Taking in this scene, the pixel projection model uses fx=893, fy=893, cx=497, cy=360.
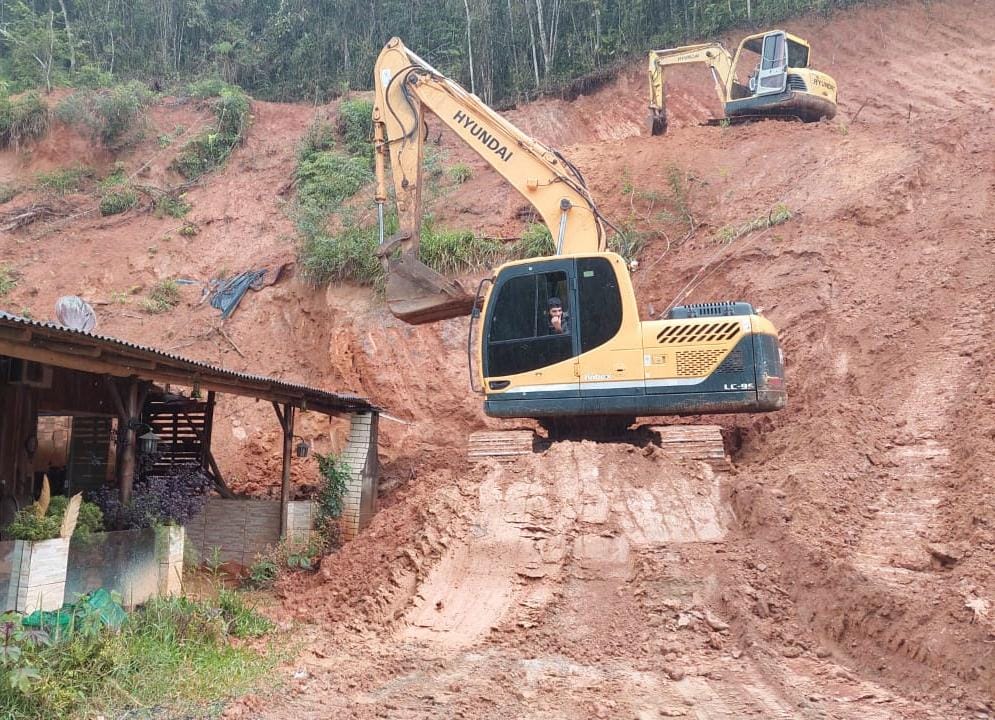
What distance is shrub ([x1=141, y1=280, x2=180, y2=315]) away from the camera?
16984 mm

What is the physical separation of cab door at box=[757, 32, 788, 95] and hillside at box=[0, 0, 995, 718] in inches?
52.7

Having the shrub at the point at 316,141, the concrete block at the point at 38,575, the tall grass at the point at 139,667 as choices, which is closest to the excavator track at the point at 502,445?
the tall grass at the point at 139,667

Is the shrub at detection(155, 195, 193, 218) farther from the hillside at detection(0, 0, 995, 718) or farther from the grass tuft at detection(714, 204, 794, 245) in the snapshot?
the grass tuft at detection(714, 204, 794, 245)

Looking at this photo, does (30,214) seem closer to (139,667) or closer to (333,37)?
(333,37)

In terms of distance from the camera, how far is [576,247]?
11461 mm

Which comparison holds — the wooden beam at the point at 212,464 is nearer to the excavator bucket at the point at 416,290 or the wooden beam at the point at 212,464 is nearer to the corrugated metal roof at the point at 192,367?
the corrugated metal roof at the point at 192,367

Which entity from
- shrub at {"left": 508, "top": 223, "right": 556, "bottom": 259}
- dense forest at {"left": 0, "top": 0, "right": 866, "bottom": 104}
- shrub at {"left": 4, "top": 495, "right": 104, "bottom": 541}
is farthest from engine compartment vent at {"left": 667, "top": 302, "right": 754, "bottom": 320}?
dense forest at {"left": 0, "top": 0, "right": 866, "bottom": 104}

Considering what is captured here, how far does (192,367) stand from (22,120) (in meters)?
17.4

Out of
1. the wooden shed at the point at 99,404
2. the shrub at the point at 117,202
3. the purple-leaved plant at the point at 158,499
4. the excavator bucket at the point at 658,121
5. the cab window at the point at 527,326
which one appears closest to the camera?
the wooden shed at the point at 99,404

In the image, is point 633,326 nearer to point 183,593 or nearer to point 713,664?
point 713,664

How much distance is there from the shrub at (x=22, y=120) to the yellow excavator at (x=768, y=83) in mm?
15059

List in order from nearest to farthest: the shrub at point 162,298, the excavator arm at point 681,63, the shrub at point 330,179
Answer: the shrub at point 162,298, the shrub at point 330,179, the excavator arm at point 681,63

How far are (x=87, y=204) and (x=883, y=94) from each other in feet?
64.4

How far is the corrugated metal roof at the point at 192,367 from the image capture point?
6.42m
